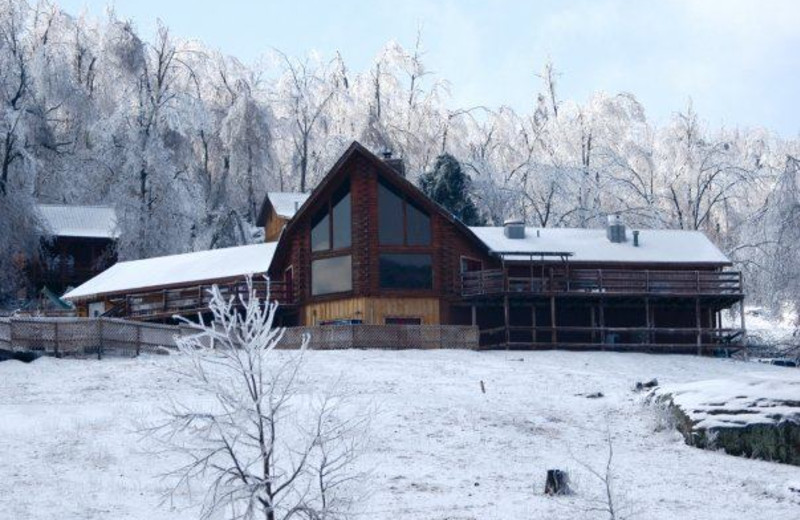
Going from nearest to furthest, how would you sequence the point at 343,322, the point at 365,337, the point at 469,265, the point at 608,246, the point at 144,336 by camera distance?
1. the point at 144,336
2. the point at 365,337
3. the point at 343,322
4. the point at 469,265
5. the point at 608,246

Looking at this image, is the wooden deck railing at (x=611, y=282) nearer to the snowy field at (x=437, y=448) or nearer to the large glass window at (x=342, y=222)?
the large glass window at (x=342, y=222)

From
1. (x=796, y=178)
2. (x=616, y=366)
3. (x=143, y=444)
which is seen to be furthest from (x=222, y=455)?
(x=796, y=178)

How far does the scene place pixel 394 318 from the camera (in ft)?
147

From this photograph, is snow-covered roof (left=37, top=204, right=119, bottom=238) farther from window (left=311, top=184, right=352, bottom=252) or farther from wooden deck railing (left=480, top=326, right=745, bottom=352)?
wooden deck railing (left=480, top=326, right=745, bottom=352)

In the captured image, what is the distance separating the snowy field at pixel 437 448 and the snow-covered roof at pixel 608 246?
1223 centimetres

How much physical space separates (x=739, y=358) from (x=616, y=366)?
9.80 meters

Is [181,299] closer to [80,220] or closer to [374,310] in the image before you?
[374,310]

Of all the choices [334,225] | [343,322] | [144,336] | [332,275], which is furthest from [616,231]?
[144,336]

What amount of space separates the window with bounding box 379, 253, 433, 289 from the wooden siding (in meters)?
0.59

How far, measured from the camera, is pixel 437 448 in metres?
24.5

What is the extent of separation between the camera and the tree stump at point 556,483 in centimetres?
2105

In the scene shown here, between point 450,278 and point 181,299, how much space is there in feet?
37.9

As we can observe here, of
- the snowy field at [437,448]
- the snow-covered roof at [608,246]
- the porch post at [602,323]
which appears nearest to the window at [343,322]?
the snow-covered roof at [608,246]

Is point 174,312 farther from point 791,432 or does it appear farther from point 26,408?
point 791,432
